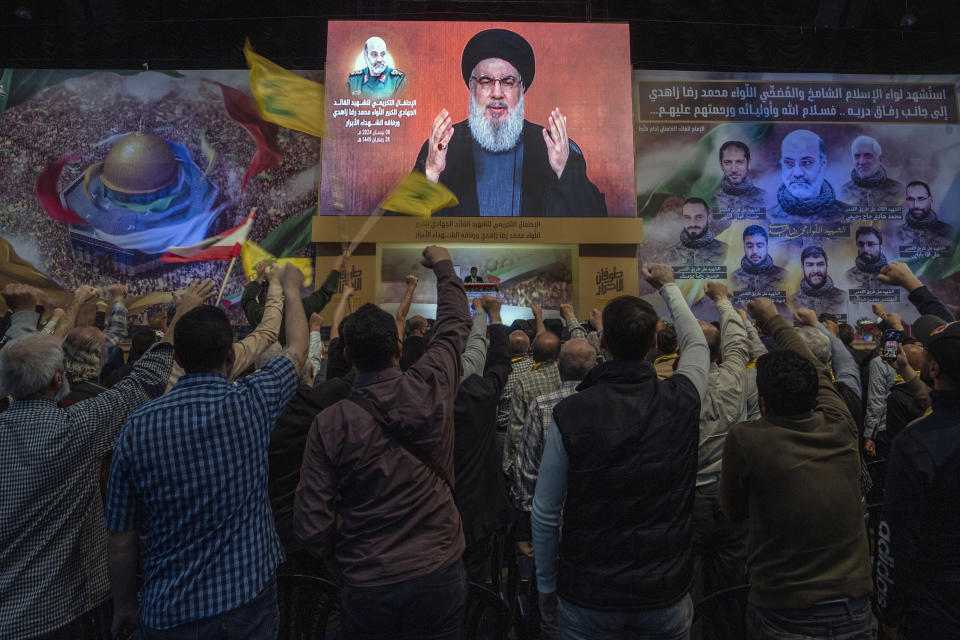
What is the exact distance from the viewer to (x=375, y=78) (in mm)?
10555

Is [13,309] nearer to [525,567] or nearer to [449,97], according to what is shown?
[525,567]

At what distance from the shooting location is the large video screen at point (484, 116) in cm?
1040

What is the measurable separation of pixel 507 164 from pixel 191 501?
945 centimetres

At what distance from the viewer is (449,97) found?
10633 millimetres

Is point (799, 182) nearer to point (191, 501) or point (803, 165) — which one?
point (803, 165)

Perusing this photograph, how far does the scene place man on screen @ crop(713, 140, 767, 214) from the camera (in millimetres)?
11172

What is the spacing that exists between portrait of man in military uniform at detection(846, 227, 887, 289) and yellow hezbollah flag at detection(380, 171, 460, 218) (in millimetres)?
7296

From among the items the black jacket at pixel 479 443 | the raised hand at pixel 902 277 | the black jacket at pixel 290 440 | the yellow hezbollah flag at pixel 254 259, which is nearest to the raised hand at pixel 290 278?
the black jacket at pixel 290 440

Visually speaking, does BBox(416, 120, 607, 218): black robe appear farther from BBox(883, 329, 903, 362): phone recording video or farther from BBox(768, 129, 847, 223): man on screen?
BBox(883, 329, 903, 362): phone recording video

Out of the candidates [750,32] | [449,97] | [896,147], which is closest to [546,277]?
[449,97]

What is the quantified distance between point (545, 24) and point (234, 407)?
35.0 ft

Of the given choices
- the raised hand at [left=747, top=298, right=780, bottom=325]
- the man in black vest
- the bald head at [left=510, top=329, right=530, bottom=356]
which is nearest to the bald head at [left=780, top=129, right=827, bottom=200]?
the bald head at [left=510, top=329, right=530, bottom=356]

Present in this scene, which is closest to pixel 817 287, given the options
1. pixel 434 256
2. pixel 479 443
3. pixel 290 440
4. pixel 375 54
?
pixel 375 54

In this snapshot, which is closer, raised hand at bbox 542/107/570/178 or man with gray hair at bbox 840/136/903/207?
raised hand at bbox 542/107/570/178
